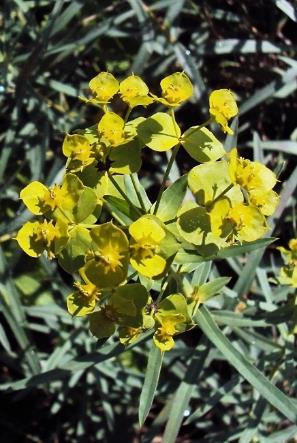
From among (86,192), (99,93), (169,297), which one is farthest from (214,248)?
(99,93)

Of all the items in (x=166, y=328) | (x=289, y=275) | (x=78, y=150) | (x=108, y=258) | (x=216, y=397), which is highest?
(x=78, y=150)

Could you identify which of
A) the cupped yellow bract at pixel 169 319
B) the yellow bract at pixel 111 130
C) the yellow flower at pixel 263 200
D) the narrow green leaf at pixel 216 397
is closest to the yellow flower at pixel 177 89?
the yellow bract at pixel 111 130

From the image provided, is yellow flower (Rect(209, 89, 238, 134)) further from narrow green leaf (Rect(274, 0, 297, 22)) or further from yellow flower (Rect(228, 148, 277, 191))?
narrow green leaf (Rect(274, 0, 297, 22))

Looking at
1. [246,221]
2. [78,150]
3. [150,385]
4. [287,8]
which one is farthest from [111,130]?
[287,8]

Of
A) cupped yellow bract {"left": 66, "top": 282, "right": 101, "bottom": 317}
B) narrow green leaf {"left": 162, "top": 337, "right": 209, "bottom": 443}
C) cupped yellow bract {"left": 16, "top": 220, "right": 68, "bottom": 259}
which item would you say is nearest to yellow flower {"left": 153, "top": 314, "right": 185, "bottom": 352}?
cupped yellow bract {"left": 66, "top": 282, "right": 101, "bottom": 317}

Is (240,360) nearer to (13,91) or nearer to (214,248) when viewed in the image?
(214,248)

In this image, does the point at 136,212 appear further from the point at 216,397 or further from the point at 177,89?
the point at 216,397
